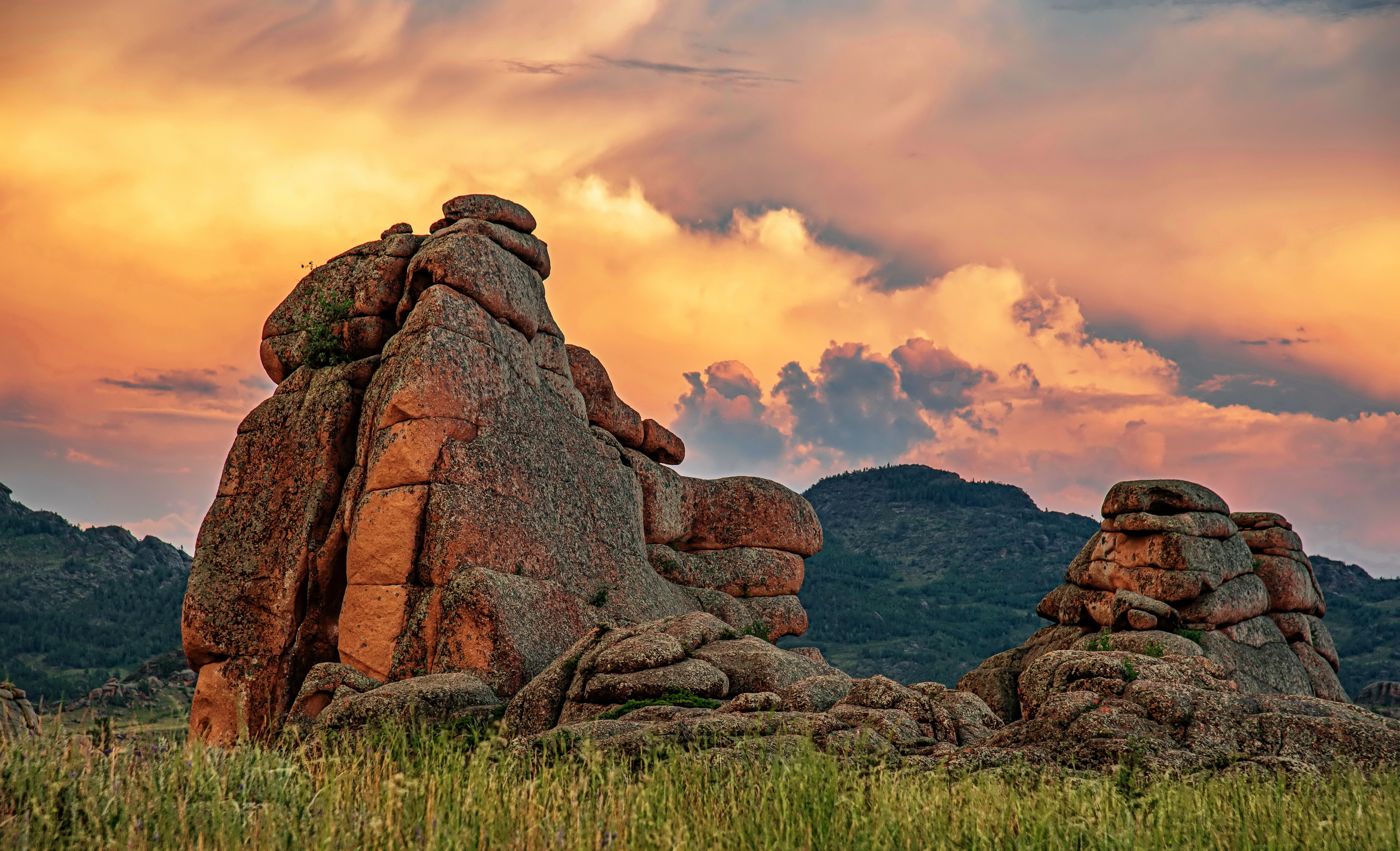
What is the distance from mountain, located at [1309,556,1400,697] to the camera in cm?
10700

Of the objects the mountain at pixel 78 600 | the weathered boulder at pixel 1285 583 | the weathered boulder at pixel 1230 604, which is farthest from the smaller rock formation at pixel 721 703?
the mountain at pixel 78 600

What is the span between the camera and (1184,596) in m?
35.5

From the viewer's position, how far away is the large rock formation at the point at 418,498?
91.3ft

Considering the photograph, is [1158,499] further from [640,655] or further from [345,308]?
[345,308]

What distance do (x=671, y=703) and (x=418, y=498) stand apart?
10516 mm

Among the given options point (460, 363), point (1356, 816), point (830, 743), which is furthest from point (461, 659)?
point (1356, 816)

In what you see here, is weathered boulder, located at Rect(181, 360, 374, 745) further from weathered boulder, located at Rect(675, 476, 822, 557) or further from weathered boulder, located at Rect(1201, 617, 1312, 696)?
weathered boulder, located at Rect(1201, 617, 1312, 696)

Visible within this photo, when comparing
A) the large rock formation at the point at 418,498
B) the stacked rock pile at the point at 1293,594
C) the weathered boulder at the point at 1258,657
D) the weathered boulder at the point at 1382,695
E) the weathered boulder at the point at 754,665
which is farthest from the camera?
the weathered boulder at the point at 1382,695

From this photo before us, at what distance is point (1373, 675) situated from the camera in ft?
347

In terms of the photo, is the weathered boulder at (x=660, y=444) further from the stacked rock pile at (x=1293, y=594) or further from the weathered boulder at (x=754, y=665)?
the stacked rock pile at (x=1293, y=594)

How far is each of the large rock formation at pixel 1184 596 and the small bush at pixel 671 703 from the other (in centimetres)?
1405

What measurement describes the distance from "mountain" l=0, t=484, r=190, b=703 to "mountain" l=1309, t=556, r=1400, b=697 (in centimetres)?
11538

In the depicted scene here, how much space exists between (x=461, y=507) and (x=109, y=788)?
723 inches

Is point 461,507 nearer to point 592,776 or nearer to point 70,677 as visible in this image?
point 592,776
